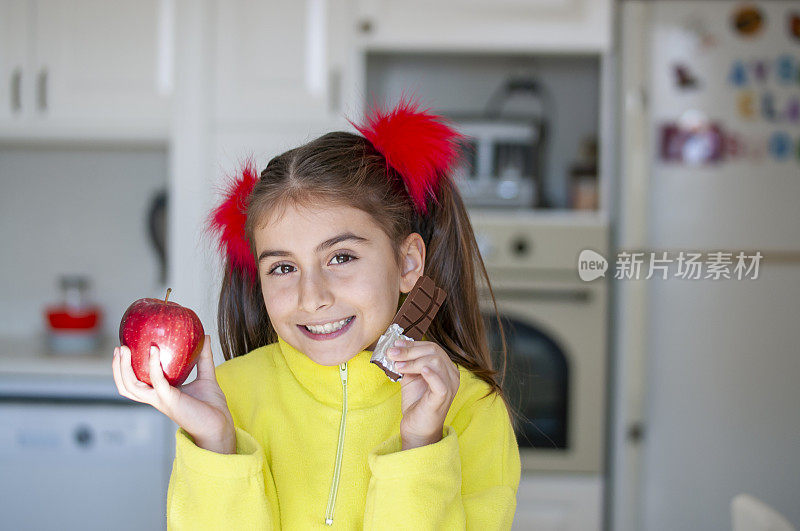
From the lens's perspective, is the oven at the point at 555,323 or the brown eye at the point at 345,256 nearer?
the brown eye at the point at 345,256

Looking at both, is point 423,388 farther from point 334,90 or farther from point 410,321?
point 334,90

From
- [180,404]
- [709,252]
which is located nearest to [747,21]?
[709,252]

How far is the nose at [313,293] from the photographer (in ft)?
2.60

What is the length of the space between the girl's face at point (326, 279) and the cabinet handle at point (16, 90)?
1615 millimetres

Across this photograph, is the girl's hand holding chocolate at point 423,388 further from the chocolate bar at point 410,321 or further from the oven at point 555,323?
the oven at point 555,323

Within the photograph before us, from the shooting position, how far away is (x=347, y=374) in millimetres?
895

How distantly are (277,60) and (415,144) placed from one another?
1.29 m

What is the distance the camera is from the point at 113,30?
6.84 feet

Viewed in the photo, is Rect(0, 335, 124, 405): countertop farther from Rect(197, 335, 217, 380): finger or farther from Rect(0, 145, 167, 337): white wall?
Rect(197, 335, 217, 380): finger

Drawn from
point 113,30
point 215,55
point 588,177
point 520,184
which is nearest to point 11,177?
point 113,30

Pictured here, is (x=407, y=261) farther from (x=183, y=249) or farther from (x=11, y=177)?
(x=11, y=177)

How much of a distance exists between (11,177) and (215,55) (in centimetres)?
99

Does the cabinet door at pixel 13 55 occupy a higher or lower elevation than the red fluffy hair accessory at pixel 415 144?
higher


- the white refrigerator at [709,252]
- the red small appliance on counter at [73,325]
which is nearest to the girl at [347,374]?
the white refrigerator at [709,252]
